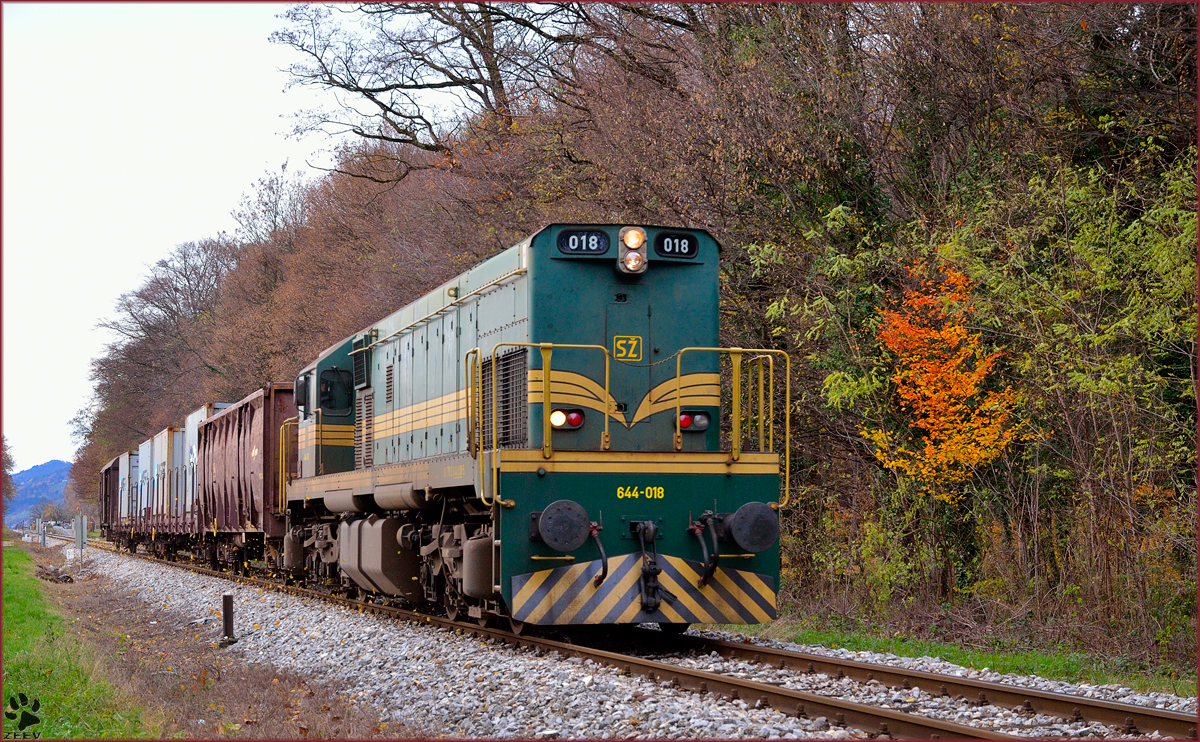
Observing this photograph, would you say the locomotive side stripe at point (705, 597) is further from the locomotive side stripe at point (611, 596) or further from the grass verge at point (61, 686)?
the grass verge at point (61, 686)

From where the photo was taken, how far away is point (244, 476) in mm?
20609

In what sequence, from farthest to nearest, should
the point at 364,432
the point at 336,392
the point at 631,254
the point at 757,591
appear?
the point at 336,392 → the point at 364,432 → the point at 631,254 → the point at 757,591

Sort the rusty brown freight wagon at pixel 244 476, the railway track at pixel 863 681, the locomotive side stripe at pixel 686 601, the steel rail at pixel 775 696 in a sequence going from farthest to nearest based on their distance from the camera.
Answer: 1. the rusty brown freight wagon at pixel 244 476
2. the locomotive side stripe at pixel 686 601
3. the railway track at pixel 863 681
4. the steel rail at pixel 775 696

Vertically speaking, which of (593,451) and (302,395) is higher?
(302,395)

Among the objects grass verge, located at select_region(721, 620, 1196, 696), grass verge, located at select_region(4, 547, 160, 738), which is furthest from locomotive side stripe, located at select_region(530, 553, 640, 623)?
grass verge, located at select_region(4, 547, 160, 738)

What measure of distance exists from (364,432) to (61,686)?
6.17 meters

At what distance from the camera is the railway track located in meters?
6.09

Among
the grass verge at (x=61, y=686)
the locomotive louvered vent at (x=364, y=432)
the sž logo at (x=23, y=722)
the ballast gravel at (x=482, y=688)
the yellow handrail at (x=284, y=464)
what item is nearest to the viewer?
the ballast gravel at (x=482, y=688)

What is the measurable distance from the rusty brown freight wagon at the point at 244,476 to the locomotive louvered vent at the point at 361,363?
11.5 feet

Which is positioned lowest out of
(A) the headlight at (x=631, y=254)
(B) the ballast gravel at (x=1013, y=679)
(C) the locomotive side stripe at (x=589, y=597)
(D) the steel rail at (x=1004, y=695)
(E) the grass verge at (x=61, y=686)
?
(E) the grass verge at (x=61, y=686)

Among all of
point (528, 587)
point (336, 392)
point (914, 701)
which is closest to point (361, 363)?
point (336, 392)

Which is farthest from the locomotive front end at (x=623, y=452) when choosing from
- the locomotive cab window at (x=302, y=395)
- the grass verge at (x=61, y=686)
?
the locomotive cab window at (x=302, y=395)

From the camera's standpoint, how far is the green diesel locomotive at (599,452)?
902cm

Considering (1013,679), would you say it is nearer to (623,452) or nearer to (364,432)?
(623,452)
